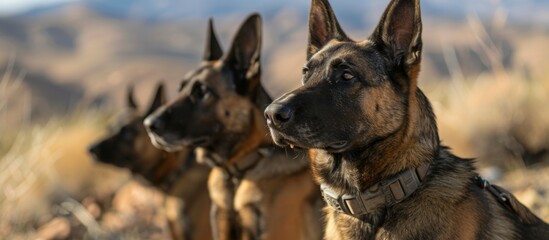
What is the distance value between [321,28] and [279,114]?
39.3 inches

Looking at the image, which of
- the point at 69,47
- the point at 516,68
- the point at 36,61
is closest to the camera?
the point at 516,68

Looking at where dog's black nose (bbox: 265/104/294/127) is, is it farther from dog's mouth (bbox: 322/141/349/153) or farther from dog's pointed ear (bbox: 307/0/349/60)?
dog's pointed ear (bbox: 307/0/349/60)

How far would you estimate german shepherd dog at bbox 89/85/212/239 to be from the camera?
5973mm

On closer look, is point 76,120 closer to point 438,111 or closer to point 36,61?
point 438,111

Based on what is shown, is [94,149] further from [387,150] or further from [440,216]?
[440,216]

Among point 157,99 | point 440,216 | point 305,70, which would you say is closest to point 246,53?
point 157,99

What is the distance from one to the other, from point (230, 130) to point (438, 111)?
5395 mm

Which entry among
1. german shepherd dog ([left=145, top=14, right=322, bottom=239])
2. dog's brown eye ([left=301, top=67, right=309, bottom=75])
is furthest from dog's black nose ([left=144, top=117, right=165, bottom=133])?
dog's brown eye ([left=301, top=67, right=309, bottom=75])

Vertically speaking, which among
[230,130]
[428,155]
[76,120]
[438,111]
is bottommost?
[76,120]

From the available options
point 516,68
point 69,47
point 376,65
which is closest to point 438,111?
point 516,68

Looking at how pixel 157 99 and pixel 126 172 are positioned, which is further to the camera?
pixel 126 172

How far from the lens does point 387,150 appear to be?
344cm

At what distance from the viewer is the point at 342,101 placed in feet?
11.2

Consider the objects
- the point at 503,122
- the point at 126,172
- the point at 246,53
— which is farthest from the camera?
the point at 126,172
